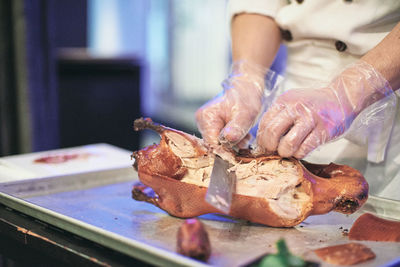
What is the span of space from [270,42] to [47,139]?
2135mm

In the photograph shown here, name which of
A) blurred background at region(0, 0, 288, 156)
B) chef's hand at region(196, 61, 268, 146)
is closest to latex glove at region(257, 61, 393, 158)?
chef's hand at region(196, 61, 268, 146)

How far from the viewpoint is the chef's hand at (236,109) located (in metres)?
1.59

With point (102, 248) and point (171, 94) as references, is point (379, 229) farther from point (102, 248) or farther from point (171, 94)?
point (171, 94)

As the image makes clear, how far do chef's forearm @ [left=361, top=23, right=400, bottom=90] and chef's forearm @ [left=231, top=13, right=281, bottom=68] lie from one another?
50cm

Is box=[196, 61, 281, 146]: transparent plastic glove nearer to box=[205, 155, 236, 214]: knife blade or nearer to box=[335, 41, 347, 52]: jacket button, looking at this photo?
box=[205, 155, 236, 214]: knife blade

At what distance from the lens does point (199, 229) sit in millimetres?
1114

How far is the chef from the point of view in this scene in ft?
4.71

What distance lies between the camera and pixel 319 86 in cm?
159

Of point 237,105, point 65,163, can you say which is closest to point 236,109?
point 237,105

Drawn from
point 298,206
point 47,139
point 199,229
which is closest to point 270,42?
point 298,206

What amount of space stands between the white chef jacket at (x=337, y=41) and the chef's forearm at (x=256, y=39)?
1.3 inches

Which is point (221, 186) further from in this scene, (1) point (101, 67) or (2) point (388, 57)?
(1) point (101, 67)

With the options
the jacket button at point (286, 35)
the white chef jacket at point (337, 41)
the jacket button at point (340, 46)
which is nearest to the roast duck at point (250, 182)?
the white chef jacket at point (337, 41)

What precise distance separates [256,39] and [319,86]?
0.40 metres
